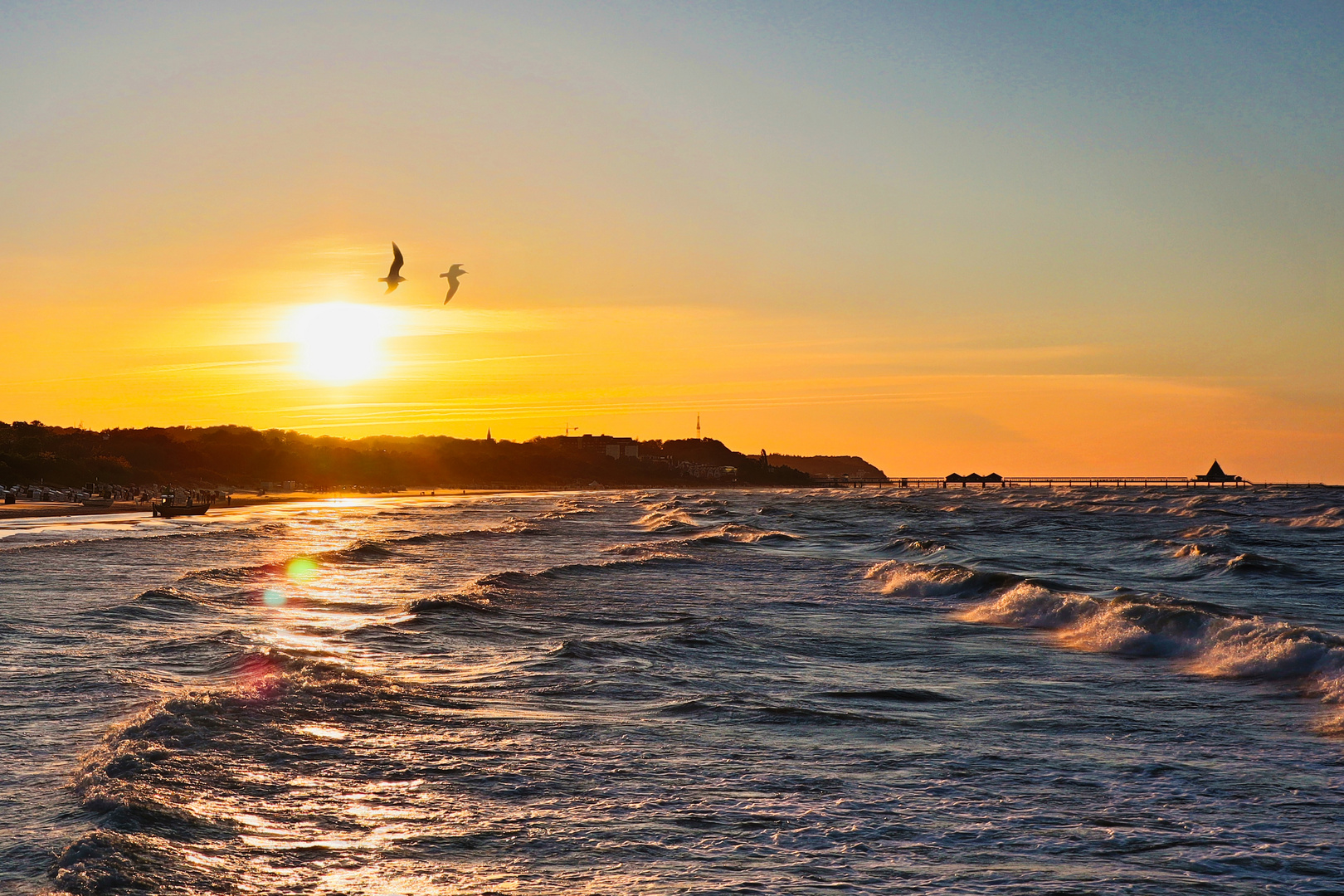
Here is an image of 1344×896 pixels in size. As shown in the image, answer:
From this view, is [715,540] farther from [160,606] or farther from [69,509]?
[69,509]

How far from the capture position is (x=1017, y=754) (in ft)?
39.0

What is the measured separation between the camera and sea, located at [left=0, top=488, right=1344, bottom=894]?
8.48 meters

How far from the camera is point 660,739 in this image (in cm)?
1255

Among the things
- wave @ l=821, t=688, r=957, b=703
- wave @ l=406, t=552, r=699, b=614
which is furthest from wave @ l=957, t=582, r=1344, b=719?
wave @ l=406, t=552, r=699, b=614

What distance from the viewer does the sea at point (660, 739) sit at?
8.48m

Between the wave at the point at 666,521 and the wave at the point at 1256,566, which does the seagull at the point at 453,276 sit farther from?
the wave at the point at 666,521

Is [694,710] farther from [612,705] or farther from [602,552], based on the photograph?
[602,552]

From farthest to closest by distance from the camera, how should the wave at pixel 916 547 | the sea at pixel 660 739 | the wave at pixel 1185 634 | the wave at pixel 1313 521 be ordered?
the wave at pixel 1313 521
the wave at pixel 916 547
the wave at pixel 1185 634
the sea at pixel 660 739

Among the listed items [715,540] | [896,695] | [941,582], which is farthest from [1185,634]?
[715,540]

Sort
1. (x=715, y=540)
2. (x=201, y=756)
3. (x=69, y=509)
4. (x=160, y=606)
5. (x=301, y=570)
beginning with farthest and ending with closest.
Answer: (x=69, y=509) → (x=715, y=540) → (x=301, y=570) → (x=160, y=606) → (x=201, y=756)

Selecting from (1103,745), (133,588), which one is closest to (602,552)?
(133,588)

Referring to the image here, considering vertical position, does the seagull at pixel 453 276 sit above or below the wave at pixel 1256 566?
above

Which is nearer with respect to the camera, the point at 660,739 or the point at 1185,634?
the point at 660,739

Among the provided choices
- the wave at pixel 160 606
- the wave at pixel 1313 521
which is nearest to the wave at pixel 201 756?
the wave at pixel 160 606
